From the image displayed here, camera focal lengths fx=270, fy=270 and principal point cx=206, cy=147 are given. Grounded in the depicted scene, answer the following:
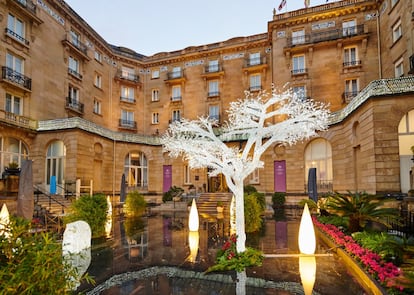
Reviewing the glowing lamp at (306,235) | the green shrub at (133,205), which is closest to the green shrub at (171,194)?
the green shrub at (133,205)

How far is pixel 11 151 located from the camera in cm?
1997

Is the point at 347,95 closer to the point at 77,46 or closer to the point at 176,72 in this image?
the point at 176,72

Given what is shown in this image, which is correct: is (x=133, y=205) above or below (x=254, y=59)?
below

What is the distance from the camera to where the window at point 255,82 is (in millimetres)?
28422

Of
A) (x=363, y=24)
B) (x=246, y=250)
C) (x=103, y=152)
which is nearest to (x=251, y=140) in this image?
(x=246, y=250)

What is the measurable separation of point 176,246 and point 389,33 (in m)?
23.3

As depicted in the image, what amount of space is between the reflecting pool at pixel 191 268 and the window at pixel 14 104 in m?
14.8

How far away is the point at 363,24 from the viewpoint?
23.6 meters

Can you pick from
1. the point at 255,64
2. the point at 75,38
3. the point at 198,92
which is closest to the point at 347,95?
the point at 255,64

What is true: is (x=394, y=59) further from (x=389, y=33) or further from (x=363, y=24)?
(x=363, y=24)

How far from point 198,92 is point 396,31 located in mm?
18686

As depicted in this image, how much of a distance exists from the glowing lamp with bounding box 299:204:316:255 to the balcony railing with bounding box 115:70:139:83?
28438 mm

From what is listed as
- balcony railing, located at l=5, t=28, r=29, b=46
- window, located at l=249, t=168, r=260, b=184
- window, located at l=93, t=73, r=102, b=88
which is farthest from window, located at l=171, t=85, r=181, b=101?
balcony railing, located at l=5, t=28, r=29, b=46

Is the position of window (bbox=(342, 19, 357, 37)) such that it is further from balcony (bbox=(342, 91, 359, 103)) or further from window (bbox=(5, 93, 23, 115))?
window (bbox=(5, 93, 23, 115))
